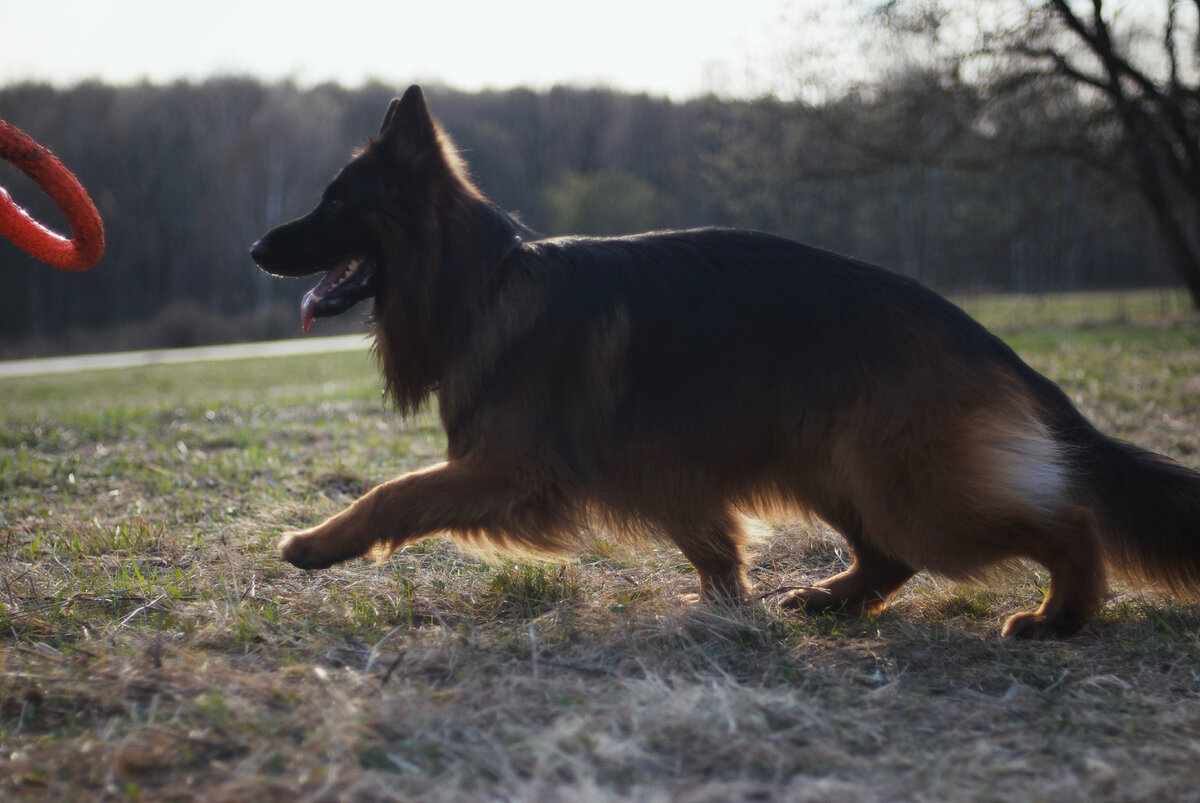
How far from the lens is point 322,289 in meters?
3.41

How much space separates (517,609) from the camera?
121 inches

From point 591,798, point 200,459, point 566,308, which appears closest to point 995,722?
point 591,798

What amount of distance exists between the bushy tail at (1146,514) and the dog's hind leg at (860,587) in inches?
28.8

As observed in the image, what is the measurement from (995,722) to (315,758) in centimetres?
173

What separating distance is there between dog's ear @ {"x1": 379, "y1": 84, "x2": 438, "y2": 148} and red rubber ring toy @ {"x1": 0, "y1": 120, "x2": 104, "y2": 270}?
53.3 inches

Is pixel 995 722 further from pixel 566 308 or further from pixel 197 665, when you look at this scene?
pixel 197 665

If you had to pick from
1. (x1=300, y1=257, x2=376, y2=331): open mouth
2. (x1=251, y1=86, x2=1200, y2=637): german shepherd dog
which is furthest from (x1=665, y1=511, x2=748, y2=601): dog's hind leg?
(x1=300, y1=257, x2=376, y2=331): open mouth

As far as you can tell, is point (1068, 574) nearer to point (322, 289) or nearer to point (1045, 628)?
point (1045, 628)

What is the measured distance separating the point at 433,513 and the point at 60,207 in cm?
218

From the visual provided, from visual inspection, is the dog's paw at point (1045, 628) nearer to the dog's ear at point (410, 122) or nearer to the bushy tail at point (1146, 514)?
the bushy tail at point (1146, 514)

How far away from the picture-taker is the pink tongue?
340 centimetres

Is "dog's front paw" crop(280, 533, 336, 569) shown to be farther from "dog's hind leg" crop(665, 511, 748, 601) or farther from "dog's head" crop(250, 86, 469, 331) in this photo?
"dog's hind leg" crop(665, 511, 748, 601)

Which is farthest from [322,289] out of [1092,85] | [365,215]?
[1092,85]

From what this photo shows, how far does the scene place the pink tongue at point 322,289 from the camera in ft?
11.2
